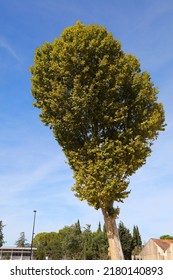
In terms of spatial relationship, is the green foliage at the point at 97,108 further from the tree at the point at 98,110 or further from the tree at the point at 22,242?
the tree at the point at 22,242

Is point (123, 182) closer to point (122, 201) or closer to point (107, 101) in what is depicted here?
point (122, 201)

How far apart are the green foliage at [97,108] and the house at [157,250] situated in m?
57.2

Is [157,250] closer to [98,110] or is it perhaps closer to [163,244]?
[163,244]

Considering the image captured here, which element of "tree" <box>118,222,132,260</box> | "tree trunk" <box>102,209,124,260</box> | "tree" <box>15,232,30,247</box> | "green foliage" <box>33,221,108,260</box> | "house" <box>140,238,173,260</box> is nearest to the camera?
"tree trunk" <box>102,209,124,260</box>

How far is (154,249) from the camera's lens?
71.9 m

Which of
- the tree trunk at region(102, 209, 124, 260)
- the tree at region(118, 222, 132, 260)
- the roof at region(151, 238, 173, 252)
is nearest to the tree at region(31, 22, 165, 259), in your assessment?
the tree trunk at region(102, 209, 124, 260)

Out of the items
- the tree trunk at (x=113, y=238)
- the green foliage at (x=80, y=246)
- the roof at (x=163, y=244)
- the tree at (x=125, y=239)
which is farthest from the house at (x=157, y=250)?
the tree trunk at (x=113, y=238)

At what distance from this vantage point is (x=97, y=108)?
17078 mm

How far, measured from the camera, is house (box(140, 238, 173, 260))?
67.3m

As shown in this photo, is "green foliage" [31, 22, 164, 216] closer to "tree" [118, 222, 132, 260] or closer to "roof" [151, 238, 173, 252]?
"roof" [151, 238, 173, 252]

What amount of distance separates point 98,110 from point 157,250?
208ft

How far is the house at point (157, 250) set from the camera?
6731 centimetres

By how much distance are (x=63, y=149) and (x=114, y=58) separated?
21.4ft
